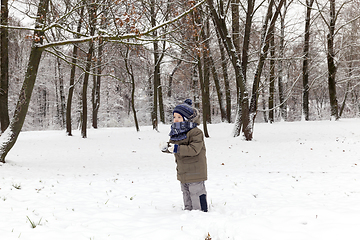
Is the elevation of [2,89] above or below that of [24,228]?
above

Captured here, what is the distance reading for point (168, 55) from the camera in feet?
51.8

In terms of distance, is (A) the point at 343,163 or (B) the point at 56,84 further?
(B) the point at 56,84

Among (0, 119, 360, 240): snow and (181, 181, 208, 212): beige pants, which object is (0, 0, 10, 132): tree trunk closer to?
(0, 119, 360, 240): snow

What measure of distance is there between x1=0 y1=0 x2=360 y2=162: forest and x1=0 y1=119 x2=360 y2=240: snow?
3106mm

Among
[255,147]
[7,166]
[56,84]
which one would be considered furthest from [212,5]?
[56,84]

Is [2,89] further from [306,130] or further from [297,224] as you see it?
[306,130]

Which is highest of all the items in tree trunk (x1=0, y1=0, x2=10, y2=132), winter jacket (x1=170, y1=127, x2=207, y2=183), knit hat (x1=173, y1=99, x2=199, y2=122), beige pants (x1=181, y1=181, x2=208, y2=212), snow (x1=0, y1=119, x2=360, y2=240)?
tree trunk (x1=0, y1=0, x2=10, y2=132)

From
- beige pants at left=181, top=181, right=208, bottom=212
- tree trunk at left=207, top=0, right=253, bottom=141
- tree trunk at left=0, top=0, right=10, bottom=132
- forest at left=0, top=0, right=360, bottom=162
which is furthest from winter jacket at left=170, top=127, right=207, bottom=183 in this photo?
tree trunk at left=207, top=0, right=253, bottom=141

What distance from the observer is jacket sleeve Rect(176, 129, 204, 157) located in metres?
3.65

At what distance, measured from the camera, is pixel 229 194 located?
17.9 feet

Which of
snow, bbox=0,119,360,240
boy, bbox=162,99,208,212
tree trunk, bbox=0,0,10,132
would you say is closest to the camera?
snow, bbox=0,119,360,240

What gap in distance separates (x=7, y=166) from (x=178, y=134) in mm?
6838

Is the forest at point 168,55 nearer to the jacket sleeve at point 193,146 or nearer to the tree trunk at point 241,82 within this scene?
the tree trunk at point 241,82

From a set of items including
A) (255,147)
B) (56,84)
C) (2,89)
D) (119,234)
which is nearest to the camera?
(119,234)
